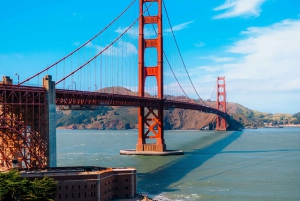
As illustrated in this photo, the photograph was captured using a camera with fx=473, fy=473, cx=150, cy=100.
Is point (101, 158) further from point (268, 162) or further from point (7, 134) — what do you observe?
point (7, 134)

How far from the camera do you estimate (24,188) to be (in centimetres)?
1947

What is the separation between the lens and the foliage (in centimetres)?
1905

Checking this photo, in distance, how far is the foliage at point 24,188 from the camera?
19047mm

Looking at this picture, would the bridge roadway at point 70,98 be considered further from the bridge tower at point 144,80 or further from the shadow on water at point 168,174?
the shadow on water at point 168,174

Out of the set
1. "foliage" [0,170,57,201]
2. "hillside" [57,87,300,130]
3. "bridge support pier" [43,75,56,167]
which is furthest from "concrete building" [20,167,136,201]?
"hillside" [57,87,300,130]

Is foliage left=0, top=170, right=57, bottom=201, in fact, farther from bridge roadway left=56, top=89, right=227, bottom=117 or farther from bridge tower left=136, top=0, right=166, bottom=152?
bridge tower left=136, top=0, right=166, bottom=152

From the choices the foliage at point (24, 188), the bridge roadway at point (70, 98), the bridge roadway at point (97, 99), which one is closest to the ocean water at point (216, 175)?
the bridge roadway at point (97, 99)

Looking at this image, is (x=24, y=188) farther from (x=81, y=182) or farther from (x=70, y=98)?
(x=70, y=98)

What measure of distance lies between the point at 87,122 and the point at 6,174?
449 ft

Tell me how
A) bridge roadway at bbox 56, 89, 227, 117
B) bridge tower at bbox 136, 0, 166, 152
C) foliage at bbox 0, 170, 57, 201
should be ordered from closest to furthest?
foliage at bbox 0, 170, 57, 201
bridge roadway at bbox 56, 89, 227, 117
bridge tower at bbox 136, 0, 166, 152

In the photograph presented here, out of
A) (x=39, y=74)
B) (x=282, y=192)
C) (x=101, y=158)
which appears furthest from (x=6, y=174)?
(x=101, y=158)

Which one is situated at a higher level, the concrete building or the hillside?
the hillside

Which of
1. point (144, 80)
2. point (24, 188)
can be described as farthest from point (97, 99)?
point (24, 188)

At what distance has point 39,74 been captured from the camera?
28312 mm
